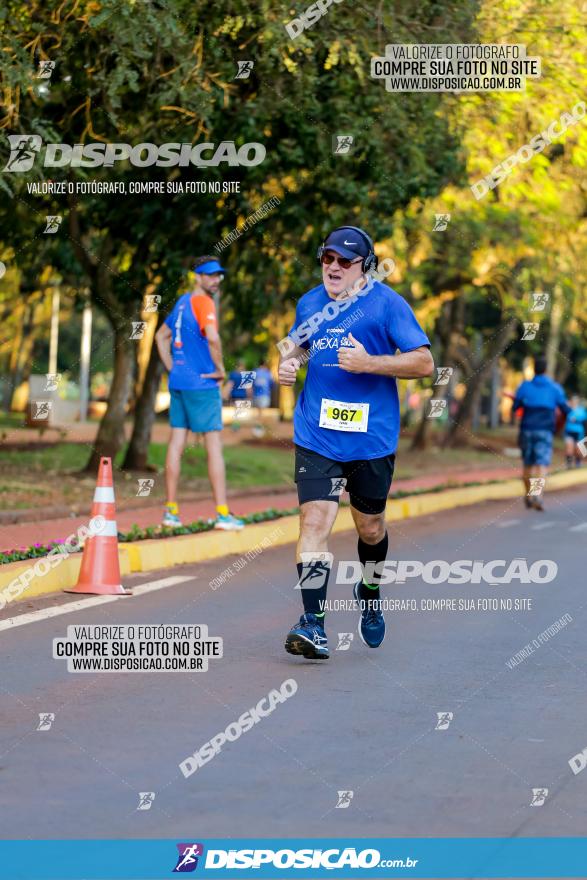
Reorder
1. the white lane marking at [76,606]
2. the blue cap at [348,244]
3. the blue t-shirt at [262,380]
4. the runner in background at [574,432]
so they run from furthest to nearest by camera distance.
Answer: the blue t-shirt at [262,380]
the runner in background at [574,432]
the white lane marking at [76,606]
the blue cap at [348,244]

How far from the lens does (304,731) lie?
21.4 ft

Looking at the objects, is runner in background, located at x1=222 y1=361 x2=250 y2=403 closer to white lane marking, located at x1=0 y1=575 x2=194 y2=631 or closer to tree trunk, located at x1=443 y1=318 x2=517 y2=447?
white lane marking, located at x1=0 y1=575 x2=194 y2=631

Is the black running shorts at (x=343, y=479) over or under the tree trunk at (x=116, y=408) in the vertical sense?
over

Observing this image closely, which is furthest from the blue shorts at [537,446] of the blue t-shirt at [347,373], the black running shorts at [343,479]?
the blue t-shirt at [347,373]

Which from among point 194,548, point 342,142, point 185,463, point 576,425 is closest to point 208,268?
point 194,548

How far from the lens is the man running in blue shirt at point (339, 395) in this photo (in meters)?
7.93

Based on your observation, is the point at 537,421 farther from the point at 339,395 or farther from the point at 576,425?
the point at 576,425

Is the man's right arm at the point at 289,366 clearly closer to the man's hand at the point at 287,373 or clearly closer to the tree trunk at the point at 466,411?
the man's hand at the point at 287,373

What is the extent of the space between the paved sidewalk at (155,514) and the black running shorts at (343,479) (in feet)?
11.5

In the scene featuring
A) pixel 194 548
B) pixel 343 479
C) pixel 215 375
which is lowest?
pixel 194 548

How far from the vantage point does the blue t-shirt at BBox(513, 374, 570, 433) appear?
19812mm

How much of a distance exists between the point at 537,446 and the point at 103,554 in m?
10.8

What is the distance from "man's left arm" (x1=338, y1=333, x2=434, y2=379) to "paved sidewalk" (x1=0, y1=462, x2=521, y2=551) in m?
4.00

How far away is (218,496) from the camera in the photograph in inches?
515
